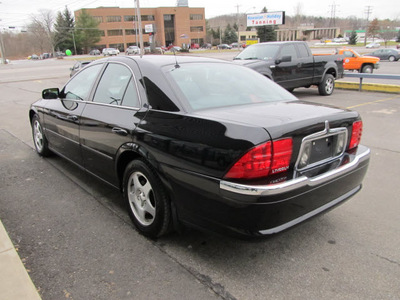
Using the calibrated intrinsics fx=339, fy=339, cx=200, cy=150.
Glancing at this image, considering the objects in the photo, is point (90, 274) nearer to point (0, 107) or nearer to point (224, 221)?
point (224, 221)

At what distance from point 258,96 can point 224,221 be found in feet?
4.88

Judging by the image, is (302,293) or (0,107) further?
(0,107)

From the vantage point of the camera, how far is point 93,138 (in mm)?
3652

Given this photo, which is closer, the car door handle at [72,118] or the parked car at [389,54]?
the car door handle at [72,118]

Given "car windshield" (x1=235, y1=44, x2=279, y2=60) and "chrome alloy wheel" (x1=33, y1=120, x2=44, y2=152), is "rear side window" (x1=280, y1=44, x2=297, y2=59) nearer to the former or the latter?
"car windshield" (x1=235, y1=44, x2=279, y2=60)

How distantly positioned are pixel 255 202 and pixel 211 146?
1.60 feet

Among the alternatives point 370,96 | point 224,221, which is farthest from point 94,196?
point 370,96

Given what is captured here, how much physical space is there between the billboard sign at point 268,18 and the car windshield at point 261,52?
30.6 m

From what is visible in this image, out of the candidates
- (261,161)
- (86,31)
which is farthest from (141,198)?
(86,31)

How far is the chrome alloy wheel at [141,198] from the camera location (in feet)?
10.0

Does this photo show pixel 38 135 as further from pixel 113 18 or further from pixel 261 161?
pixel 113 18

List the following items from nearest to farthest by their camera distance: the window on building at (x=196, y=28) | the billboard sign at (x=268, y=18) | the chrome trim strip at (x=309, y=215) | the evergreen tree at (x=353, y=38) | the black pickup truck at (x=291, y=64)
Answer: the chrome trim strip at (x=309, y=215) < the black pickup truck at (x=291, y=64) < the billboard sign at (x=268, y=18) < the evergreen tree at (x=353, y=38) < the window on building at (x=196, y=28)

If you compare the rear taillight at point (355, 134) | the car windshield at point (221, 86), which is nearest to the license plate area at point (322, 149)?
the rear taillight at point (355, 134)

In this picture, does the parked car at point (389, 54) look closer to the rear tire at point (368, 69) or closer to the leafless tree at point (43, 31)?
the rear tire at point (368, 69)
